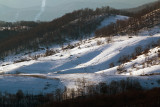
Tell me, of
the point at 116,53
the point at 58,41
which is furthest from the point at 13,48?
the point at 116,53

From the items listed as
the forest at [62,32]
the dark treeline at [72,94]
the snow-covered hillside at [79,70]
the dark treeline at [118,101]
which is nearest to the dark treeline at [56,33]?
the forest at [62,32]

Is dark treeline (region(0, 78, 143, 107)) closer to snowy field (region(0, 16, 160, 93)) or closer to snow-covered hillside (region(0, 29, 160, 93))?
snowy field (region(0, 16, 160, 93))

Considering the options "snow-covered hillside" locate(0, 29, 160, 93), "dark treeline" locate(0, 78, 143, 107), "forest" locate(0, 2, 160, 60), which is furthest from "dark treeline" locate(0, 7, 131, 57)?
"dark treeline" locate(0, 78, 143, 107)

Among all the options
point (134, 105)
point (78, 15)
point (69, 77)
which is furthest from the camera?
point (78, 15)

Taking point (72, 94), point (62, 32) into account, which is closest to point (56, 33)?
point (62, 32)

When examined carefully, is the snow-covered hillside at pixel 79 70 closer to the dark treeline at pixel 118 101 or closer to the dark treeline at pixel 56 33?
the dark treeline at pixel 118 101

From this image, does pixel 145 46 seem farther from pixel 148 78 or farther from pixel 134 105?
pixel 134 105
